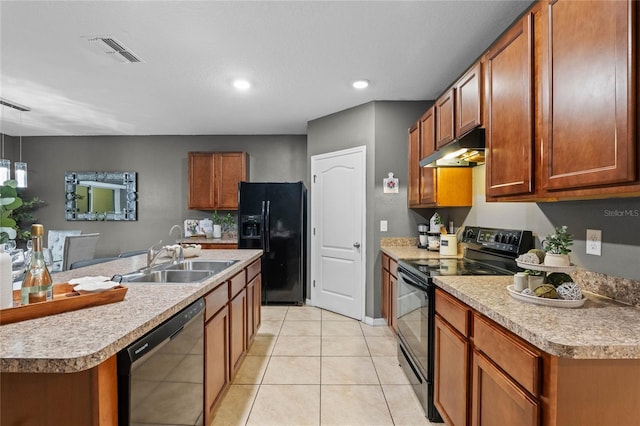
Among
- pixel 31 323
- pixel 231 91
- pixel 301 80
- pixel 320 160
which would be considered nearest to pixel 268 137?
pixel 320 160

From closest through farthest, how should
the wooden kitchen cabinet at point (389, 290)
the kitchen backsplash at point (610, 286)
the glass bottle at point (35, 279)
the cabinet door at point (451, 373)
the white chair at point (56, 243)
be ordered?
the glass bottle at point (35, 279), the kitchen backsplash at point (610, 286), the cabinet door at point (451, 373), the wooden kitchen cabinet at point (389, 290), the white chair at point (56, 243)

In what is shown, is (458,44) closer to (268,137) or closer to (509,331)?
(509,331)

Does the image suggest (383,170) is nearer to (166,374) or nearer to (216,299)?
(216,299)

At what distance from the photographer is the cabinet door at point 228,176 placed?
5008mm

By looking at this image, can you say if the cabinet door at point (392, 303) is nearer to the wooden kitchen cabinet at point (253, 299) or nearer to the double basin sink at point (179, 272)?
the wooden kitchen cabinet at point (253, 299)

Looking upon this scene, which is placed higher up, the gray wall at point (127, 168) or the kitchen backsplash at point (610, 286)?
the gray wall at point (127, 168)

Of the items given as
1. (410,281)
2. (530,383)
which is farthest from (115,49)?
(530,383)

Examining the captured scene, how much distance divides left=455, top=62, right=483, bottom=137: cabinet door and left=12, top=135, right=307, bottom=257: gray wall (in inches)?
129

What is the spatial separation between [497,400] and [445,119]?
78.8 inches

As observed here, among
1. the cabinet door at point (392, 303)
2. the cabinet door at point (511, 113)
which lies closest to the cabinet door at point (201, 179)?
the cabinet door at point (392, 303)

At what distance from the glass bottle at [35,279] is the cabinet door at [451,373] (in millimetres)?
1780

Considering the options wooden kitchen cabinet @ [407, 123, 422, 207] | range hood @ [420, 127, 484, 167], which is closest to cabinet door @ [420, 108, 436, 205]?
wooden kitchen cabinet @ [407, 123, 422, 207]

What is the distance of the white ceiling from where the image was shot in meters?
2.05

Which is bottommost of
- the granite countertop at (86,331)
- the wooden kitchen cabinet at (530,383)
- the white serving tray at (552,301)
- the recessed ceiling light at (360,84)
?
the wooden kitchen cabinet at (530,383)
